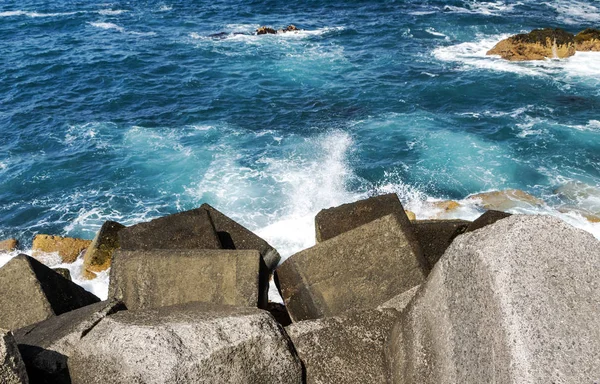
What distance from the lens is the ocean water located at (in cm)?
1500

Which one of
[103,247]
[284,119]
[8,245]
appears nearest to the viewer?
[103,247]

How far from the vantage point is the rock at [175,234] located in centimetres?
698

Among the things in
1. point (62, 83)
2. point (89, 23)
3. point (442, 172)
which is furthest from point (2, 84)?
point (442, 172)

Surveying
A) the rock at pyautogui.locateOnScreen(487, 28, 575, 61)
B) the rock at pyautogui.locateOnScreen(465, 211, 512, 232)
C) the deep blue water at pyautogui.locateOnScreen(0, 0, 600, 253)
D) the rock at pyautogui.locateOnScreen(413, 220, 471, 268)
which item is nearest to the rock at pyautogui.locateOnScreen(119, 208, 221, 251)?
the rock at pyautogui.locateOnScreen(413, 220, 471, 268)

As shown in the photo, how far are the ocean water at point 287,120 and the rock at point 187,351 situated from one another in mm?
7070

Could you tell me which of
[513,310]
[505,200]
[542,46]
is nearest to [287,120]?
[505,200]

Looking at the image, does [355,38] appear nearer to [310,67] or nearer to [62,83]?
[310,67]

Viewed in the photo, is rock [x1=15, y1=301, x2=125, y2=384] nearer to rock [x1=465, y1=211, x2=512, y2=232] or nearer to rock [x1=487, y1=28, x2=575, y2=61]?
rock [x1=465, y1=211, x2=512, y2=232]

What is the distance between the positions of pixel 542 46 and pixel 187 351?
2410 cm

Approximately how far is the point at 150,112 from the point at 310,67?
7.62m

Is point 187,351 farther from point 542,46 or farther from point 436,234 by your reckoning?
point 542,46

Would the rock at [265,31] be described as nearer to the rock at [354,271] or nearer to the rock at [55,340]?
the rock at [354,271]

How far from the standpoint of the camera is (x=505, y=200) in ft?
A: 46.0

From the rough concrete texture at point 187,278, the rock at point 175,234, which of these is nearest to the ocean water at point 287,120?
the rock at point 175,234
